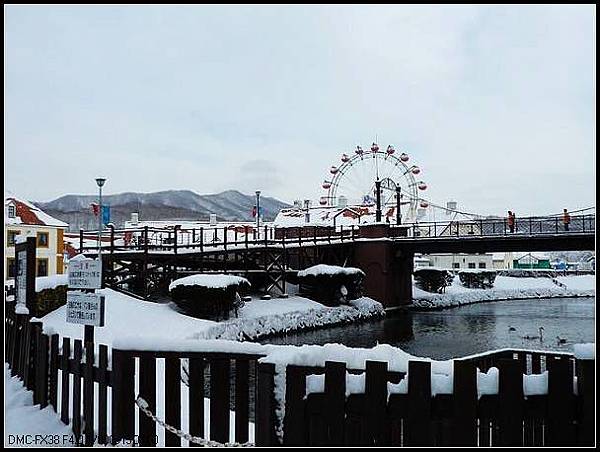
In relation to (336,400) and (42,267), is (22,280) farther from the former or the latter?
(42,267)

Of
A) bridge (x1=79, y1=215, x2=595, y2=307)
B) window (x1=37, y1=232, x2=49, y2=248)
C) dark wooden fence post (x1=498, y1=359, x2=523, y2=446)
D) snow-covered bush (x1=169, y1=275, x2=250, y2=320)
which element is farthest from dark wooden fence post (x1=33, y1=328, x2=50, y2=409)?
window (x1=37, y1=232, x2=49, y2=248)


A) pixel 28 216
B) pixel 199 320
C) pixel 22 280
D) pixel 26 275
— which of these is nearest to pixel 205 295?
pixel 199 320

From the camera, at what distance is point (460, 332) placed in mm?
22047

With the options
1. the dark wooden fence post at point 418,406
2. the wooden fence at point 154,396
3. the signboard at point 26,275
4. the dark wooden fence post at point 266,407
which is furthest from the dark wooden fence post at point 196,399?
the signboard at point 26,275

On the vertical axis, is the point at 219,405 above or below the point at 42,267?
above

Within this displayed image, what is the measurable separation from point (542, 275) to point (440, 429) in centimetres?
5664

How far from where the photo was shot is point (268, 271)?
1060 inches

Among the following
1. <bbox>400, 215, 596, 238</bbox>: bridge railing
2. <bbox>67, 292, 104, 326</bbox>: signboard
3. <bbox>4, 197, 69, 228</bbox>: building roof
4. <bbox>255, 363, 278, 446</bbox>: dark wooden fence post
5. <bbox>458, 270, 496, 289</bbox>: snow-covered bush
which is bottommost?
<bbox>458, 270, 496, 289</bbox>: snow-covered bush

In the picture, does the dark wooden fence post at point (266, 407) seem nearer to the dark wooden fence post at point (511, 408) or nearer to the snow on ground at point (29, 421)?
the dark wooden fence post at point (511, 408)

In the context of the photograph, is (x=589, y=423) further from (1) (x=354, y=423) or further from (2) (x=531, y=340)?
(2) (x=531, y=340)

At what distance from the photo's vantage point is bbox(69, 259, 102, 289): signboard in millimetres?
6434

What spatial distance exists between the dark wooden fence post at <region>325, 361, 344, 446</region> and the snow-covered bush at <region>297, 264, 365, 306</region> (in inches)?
922

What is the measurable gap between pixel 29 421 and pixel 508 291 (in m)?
41.1

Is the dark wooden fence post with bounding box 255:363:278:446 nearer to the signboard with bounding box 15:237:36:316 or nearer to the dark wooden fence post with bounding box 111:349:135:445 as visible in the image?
the dark wooden fence post with bounding box 111:349:135:445
